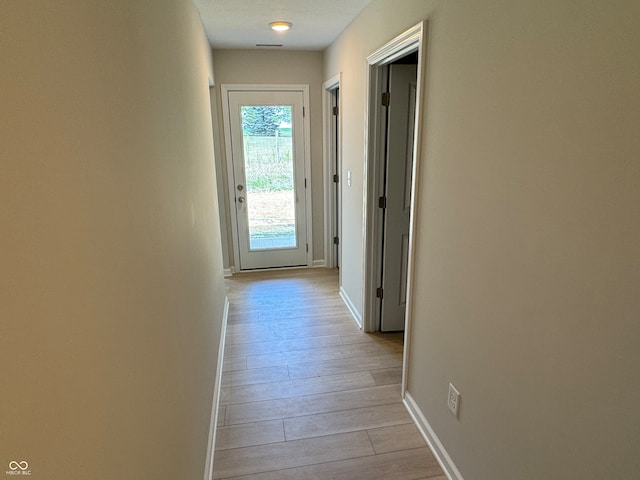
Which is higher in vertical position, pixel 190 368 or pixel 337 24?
pixel 337 24

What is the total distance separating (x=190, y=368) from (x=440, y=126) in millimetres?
1520

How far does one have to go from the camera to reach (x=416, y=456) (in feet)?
6.41

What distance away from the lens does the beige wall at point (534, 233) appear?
0.92m

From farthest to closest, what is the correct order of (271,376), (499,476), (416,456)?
(271,376) < (416,456) < (499,476)

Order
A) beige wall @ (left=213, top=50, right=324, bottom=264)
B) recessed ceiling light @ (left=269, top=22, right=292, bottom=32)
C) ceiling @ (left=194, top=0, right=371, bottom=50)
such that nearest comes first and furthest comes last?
ceiling @ (left=194, top=0, right=371, bottom=50) < recessed ceiling light @ (left=269, top=22, right=292, bottom=32) < beige wall @ (left=213, top=50, right=324, bottom=264)

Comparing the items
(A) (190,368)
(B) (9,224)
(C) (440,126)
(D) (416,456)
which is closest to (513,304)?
(C) (440,126)

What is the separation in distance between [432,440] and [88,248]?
77.3 inches

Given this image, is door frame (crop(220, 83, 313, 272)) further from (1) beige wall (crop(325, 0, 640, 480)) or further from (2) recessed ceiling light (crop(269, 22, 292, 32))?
(1) beige wall (crop(325, 0, 640, 480))

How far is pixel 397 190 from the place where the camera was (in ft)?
9.50

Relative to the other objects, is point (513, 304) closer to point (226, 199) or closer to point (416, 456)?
point (416, 456)

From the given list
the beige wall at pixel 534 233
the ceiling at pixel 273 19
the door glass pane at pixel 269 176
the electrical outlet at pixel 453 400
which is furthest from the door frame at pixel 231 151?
the electrical outlet at pixel 453 400

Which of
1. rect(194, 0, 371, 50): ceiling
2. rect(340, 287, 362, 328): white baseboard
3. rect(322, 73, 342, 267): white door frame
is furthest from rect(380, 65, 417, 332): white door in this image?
rect(322, 73, 342, 267): white door frame

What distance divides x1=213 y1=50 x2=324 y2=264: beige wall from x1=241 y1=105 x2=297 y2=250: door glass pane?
0.86 ft

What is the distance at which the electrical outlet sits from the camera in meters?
1.72
